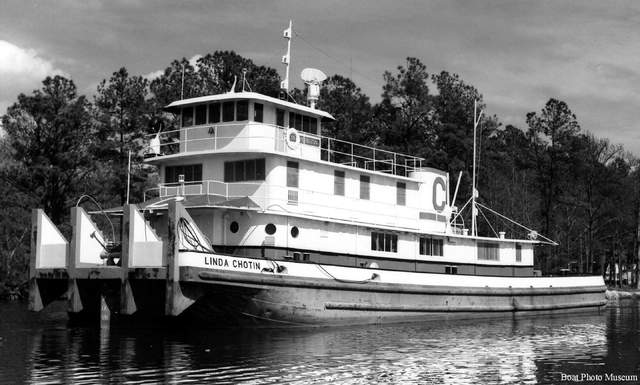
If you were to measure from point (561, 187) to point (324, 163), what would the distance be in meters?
37.3

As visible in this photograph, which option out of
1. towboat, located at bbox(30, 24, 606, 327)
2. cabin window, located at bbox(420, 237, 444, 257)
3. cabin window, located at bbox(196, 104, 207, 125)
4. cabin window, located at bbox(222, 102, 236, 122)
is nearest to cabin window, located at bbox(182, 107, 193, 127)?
towboat, located at bbox(30, 24, 606, 327)

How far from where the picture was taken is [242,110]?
25.0 meters

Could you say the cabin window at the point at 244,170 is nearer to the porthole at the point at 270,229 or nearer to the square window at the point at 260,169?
the square window at the point at 260,169

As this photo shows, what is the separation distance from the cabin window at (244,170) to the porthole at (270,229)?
5.20ft

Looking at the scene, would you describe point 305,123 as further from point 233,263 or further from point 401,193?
point 233,263

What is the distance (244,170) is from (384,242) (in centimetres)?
605

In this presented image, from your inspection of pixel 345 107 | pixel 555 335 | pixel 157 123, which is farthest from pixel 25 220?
pixel 555 335

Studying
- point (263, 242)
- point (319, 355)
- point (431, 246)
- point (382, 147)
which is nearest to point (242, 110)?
point (263, 242)

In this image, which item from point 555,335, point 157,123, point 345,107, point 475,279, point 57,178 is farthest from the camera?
point 345,107

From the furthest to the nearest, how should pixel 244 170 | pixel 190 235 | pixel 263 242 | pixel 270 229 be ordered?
pixel 244 170
pixel 270 229
pixel 263 242
pixel 190 235

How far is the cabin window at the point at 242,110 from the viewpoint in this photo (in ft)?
81.9

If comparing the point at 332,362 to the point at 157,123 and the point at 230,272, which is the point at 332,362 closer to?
the point at 230,272

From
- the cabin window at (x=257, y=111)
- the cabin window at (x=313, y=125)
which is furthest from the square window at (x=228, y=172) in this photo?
the cabin window at (x=313, y=125)

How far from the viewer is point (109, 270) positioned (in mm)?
22031
